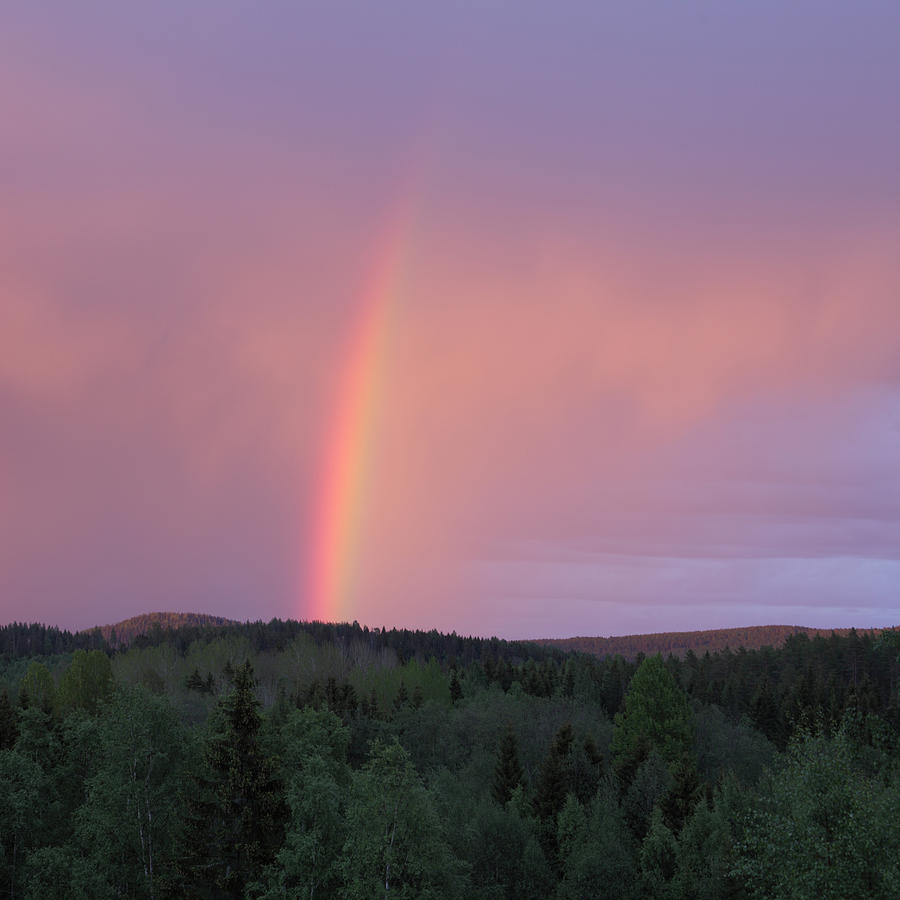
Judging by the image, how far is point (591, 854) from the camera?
51.8m

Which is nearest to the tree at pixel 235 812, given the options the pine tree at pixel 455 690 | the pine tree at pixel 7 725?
the pine tree at pixel 7 725

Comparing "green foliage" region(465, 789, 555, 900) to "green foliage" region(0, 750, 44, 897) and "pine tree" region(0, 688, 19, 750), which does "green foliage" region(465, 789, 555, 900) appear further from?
"pine tree" region(0, 688, 19, 750)

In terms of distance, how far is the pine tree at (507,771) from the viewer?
3132 inches

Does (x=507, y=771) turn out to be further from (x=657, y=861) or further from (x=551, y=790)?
(x=657, y=861)

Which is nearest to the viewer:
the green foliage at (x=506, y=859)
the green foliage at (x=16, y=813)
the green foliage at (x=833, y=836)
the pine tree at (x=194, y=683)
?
the green foliage at (x=833, y=836)

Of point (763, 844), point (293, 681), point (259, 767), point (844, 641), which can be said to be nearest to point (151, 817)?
point (259, 767)

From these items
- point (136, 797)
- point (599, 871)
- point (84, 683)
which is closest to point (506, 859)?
point (599, 871)

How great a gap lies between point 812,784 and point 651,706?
67987mm

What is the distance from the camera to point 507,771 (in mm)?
80750

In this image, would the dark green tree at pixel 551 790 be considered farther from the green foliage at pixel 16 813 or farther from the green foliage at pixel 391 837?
the green foliage at pixel 16 813

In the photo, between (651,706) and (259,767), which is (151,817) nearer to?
(259,767)

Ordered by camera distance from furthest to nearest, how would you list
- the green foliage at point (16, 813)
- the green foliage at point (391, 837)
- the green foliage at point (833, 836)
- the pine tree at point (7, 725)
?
the pine tree at point (7, 725) → the green foliage at point (16, 813) → the green foliage at point (391, 837) → the green foliage at point (833, 836)

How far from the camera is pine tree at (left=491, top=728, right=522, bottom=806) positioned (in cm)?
7956

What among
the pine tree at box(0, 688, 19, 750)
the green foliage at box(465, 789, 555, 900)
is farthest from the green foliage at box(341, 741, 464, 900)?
the pine tree at box(0, 688, 19, 750)
